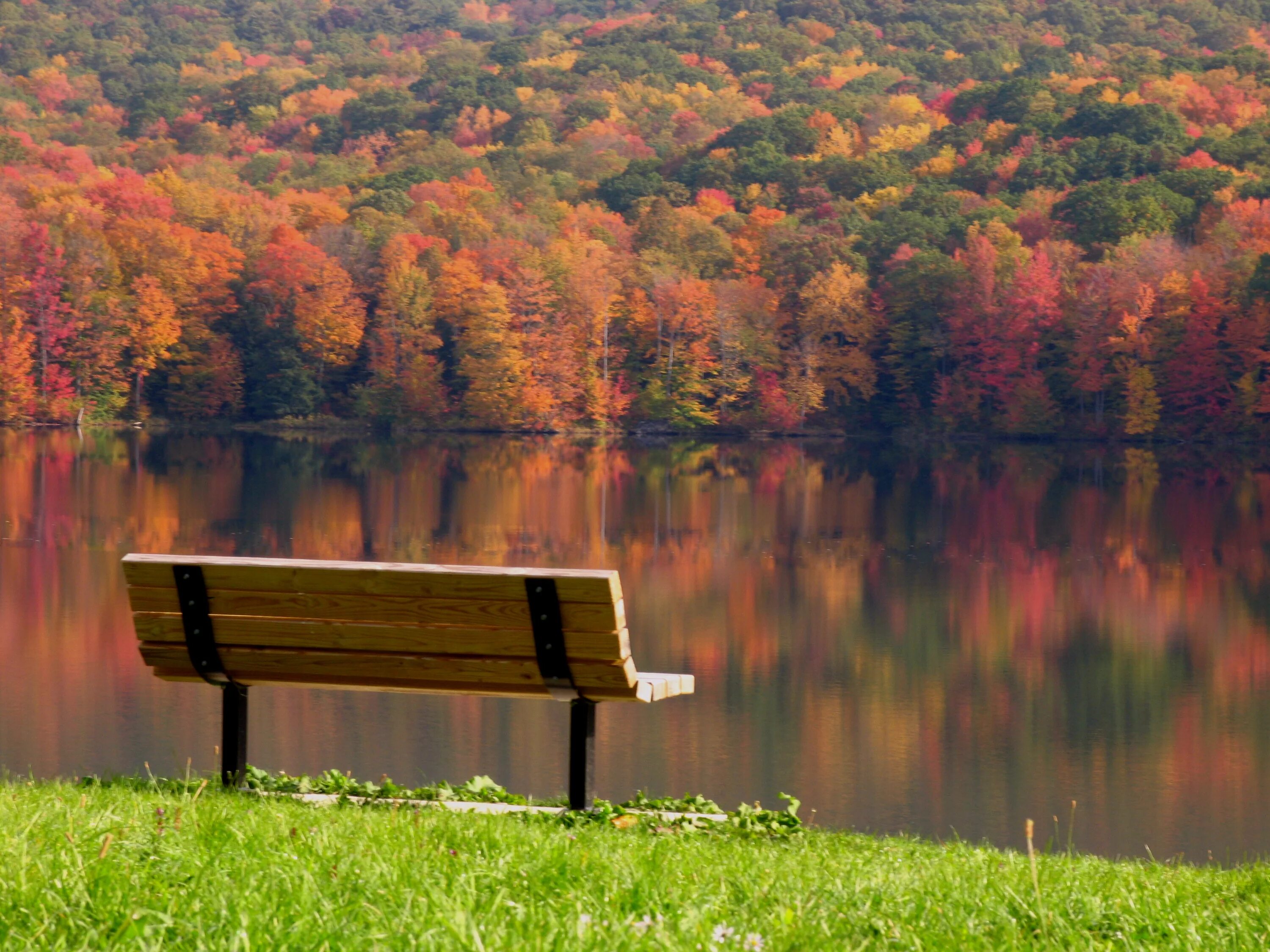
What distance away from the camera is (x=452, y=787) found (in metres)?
5.52

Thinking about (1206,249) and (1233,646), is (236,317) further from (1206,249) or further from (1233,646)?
(1233,646)

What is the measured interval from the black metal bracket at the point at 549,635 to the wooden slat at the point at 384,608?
21 millimetres

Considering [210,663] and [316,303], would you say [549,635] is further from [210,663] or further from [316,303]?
[316,303]

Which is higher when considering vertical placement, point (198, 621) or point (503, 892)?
point (198, 621)

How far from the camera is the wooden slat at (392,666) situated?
457cm

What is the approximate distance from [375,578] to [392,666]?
303 millimetres

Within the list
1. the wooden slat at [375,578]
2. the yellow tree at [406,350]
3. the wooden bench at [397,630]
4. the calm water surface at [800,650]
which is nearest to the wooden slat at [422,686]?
the wooden bench at [397,630]

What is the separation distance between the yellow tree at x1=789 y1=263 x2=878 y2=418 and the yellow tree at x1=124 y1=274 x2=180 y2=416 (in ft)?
62.9

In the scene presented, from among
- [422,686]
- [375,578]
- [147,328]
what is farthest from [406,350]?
[375,578]

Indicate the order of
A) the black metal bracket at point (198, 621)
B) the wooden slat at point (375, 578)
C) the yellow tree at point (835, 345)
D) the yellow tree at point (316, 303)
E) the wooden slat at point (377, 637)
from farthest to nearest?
the yellow tree at point (835, 345)
the yellow tree at point (316, 303)
the black metal bracket at point (198, 621)
the wooden slat at point (377, 637)
the wooden slat at point (375, 578)

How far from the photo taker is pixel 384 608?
457 cm

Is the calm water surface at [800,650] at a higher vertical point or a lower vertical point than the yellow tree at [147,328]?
lower

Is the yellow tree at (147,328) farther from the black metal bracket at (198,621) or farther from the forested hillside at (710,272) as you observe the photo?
the black metal bracket at (198,621)

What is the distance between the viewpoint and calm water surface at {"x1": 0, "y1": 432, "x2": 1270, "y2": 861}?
7168 millimetres
